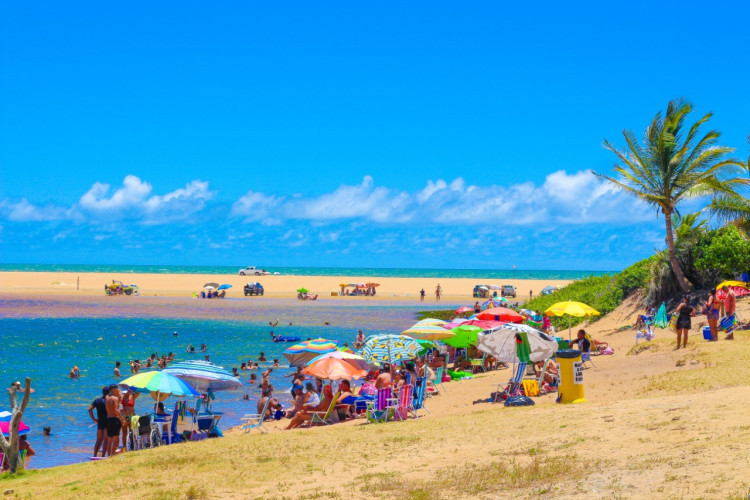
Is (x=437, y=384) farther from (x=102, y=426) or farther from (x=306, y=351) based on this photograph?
(x=102, y=426)

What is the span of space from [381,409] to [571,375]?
3680 mm

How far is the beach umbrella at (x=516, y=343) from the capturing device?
16.2 metres

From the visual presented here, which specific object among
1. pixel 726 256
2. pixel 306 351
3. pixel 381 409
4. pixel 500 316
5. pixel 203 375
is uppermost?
pixel 726 256

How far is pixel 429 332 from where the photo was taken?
2005 centimetres

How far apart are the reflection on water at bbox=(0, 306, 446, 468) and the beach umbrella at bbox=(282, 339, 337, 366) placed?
3.85ft

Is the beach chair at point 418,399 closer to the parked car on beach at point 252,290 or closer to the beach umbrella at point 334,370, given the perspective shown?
the beach umbrella at point 334,370

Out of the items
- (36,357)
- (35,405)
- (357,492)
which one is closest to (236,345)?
(36,357)

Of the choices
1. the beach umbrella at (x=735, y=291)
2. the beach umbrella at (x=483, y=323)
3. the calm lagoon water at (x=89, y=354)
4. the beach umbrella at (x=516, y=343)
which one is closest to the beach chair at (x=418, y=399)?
the beach umbrella at (x=516, y=343)

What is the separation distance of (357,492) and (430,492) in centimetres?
86

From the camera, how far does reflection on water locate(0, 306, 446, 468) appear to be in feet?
52.5

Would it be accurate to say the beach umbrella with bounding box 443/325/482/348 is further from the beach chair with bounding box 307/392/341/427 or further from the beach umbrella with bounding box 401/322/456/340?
the beach chair with bounding box 307/392/341/427

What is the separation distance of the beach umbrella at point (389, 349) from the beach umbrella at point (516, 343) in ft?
6.50

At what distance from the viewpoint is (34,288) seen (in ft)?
262

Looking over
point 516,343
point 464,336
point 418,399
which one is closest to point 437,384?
point 464,336
